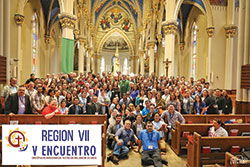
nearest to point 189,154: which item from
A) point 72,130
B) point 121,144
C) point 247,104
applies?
point 121,144

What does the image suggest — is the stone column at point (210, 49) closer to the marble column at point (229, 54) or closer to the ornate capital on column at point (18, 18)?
the marble column at point (229, 54)

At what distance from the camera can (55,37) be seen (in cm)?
2178

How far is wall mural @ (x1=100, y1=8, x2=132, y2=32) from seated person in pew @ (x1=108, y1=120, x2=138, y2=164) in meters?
33.3

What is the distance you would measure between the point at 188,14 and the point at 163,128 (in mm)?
15783

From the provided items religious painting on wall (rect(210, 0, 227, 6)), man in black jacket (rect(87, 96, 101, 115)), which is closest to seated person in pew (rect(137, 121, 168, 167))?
man in black jacket (rect(87, 96, 101, 115))

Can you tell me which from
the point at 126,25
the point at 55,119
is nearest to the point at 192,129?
the point at 55,119

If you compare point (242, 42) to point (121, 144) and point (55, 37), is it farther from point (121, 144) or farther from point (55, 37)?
point (55, 37)

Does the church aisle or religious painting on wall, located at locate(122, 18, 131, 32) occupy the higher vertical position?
religious painting on wall, located at locate(122, 18, 131, 32)

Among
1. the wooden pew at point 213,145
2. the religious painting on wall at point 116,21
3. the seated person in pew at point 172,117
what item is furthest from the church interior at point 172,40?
the religious painting on wall at point 116,21

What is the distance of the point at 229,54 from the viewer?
1388 centimetres

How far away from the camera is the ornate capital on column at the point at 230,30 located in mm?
13632

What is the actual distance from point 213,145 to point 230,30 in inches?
476

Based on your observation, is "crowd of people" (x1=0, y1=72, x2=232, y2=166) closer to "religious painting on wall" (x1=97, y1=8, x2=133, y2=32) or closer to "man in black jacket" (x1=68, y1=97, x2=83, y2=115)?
"man in black jacket" (x1=68, y1=97, x2=83, y2=115)

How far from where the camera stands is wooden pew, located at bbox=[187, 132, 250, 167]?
4.23 meters
